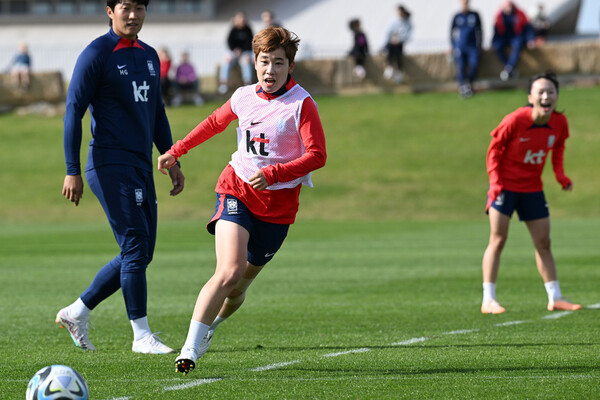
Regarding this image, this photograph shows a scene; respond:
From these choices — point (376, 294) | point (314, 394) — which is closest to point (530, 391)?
point (314, 394)

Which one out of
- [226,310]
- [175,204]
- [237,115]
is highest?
[237,115]

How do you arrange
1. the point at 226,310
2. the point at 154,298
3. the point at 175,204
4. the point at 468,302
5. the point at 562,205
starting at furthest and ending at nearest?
the point at 175,204, the point at 562,205, the point at 154,298, the point at 468,302, the point at 226,310

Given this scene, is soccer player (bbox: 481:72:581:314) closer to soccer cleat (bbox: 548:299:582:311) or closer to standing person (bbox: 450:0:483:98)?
soccer cleat (bbox: 548:299:582:311)

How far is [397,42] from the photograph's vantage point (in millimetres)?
31703

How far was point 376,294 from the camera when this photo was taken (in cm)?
1134

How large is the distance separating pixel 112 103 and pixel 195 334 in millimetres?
2061

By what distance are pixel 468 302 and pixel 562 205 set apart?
15.7m

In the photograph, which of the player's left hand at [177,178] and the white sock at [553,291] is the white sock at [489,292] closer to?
the white sock at [553,291]

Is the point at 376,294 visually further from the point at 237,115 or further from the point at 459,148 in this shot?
the point at 459,148

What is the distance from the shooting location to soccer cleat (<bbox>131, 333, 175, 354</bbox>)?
23.6 feet

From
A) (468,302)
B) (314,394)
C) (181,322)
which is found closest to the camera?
(314,394)

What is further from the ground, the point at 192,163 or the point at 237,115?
the point at 237,115

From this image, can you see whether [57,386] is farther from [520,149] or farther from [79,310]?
[520,149]

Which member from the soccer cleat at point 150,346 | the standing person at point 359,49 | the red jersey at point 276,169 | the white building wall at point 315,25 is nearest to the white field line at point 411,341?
the red jersey at point 276,169
